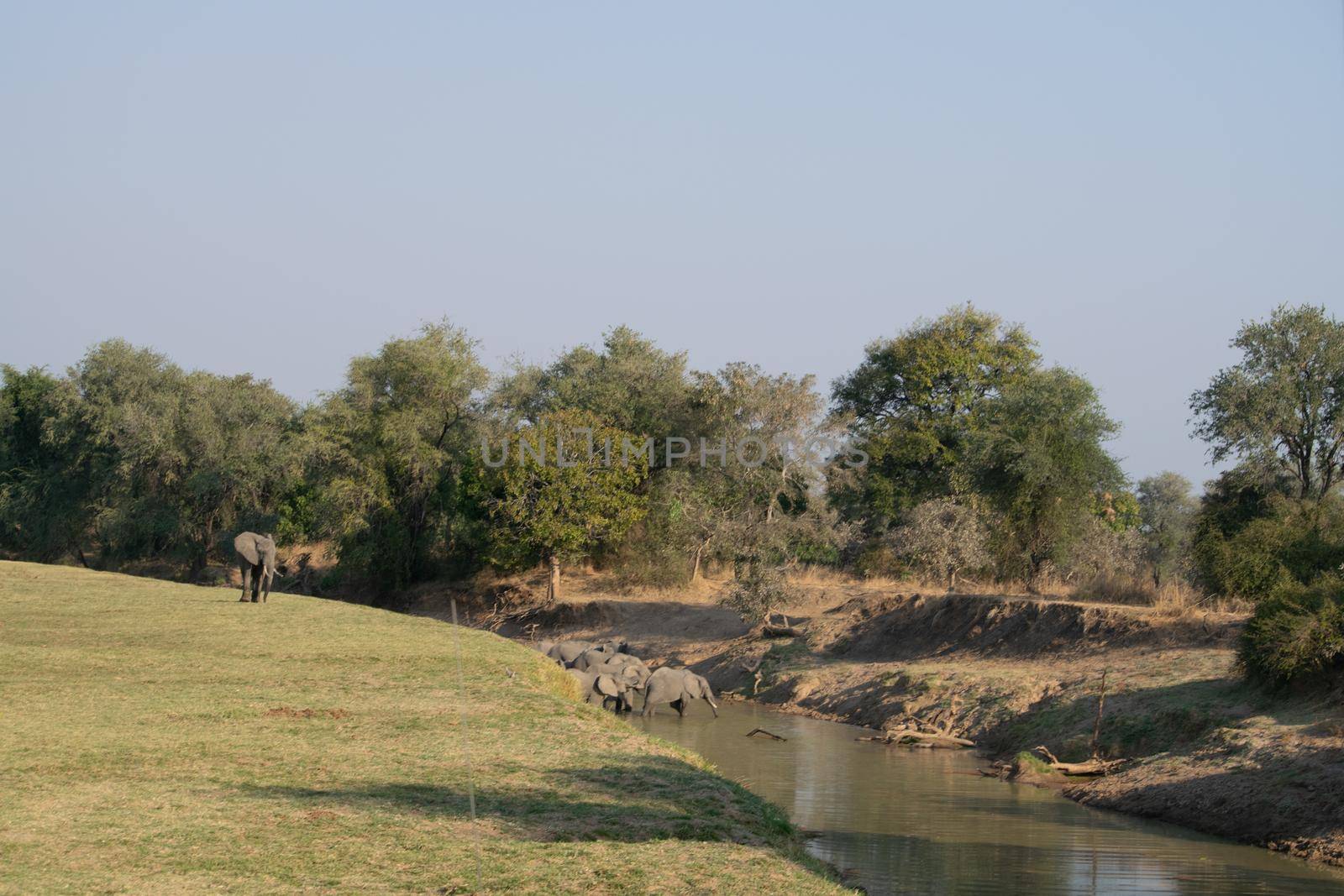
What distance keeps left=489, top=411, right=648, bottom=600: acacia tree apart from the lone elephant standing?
53.0 feet

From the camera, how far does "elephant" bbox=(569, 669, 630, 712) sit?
92.1 ft

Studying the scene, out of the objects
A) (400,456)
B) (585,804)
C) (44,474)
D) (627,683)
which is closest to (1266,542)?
(627,683)

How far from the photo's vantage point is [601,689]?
2805 centimetres

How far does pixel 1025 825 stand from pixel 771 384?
109 ft

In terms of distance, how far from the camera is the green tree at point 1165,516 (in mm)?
60491

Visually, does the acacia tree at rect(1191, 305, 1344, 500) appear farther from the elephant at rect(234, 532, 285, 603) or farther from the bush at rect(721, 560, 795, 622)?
the elephant at rect(234, 532, 285, 603)

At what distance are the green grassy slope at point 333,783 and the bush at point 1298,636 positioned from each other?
10.1 m

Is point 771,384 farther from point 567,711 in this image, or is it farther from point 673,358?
point 567,711

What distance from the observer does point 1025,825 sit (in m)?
17.8

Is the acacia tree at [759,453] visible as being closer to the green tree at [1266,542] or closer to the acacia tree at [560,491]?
the acacia tree at [560,491]

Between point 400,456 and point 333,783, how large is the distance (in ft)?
131

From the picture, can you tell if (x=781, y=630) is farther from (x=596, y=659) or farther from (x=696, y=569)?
(x=696, y=569)

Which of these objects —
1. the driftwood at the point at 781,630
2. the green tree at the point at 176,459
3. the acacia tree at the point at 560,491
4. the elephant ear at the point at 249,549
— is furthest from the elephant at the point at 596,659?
the green tree at the point at 176,459

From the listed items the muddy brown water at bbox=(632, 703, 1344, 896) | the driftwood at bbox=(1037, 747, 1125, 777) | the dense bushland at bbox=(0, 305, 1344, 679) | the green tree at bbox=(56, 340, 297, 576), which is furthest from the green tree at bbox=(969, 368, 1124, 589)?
the green tree at bbox=(56, 340, 297, 576)
